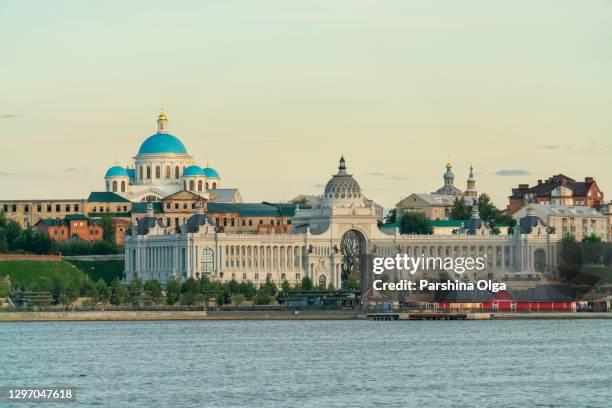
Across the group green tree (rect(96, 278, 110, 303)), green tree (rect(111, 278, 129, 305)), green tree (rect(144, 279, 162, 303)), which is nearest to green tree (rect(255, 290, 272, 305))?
green tree (rect(144, 279, 162, 303))

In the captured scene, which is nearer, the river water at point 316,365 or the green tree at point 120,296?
the river water at point 316,365

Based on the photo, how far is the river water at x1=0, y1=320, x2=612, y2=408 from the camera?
99.1 m

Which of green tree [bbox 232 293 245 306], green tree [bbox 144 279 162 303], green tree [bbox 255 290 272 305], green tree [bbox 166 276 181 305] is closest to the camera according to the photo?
green tree [bbox 144 279 162 303]

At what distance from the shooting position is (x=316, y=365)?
384 ft

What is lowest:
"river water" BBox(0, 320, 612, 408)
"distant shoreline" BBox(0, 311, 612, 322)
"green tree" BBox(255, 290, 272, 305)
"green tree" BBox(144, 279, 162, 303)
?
"river water" BBox(0, 320, 612, 408)

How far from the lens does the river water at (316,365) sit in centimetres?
9912

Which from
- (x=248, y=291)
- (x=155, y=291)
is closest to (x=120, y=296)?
(x=155, y=291)

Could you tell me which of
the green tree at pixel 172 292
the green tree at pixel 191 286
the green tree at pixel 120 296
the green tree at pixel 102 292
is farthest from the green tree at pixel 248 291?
the green tree at pixel 102 292

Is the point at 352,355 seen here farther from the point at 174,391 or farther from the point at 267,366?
the point at 174,391

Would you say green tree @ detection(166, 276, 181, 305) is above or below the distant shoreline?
above

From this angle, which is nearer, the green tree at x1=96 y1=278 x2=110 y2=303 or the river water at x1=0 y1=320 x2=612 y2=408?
the river water at x1=0 y1=320 x2=612 y2=408

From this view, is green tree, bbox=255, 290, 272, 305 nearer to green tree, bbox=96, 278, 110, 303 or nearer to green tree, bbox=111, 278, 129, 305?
green tree, bbox=111, 278, 129, 305

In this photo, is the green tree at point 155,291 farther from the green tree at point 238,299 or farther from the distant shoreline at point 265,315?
the distant shoreline at point 265,315

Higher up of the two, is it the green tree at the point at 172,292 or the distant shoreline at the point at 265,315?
the green tree at the point at 172,292
